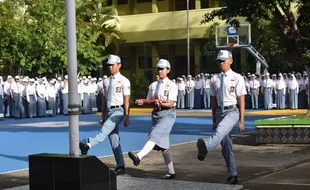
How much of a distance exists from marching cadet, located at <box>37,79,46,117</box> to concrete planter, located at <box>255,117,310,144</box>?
17478 mm

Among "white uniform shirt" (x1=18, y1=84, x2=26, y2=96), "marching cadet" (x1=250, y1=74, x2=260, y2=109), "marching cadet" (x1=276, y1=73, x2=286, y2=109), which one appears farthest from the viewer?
"marching cadet" (x1=250, y1=74, x2=260, y2=109)

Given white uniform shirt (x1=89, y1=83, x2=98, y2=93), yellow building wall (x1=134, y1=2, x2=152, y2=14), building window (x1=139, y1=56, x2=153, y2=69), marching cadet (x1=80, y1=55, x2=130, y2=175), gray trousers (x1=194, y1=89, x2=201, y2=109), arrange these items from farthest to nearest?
1. building window (x1=139, y1=56, x2=153, y2=69)
2. yellow building wall (x1=134, y1=2, x2=152, y2=14)
3. gray trousers (x1=194, y1=89, x2=201, y2=109)
4. white uniform shirt (x1=89, y1=83, x2=98, y2=93)
5. marching cadet (x1=80, y1=55, x2=130, y2=175)

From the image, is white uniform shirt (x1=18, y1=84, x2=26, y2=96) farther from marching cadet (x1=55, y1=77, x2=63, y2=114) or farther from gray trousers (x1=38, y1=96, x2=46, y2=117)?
marching cadet (x1=55, y1=77, x2=63, y2=114)

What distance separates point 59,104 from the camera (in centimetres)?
3256

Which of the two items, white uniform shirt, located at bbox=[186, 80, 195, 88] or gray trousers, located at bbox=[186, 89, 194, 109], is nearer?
white uniform shirt, located at bbox=[186, 80, 195, 88]

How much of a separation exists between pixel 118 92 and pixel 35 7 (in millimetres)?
28686

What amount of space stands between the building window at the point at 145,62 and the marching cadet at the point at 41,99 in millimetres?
22485

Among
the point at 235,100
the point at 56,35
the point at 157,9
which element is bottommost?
the point at 235,100

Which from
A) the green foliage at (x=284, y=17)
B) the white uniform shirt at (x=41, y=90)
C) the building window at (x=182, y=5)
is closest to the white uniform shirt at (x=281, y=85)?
the white uniform shirt at (x=41, y=90)

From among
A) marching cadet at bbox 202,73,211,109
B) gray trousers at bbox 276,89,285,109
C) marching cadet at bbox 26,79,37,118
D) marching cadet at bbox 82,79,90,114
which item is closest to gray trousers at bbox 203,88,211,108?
marching cadet at bbox 202,73,211,109

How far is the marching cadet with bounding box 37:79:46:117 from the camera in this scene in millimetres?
30594

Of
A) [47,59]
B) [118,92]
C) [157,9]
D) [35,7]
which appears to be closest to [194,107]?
[47,59]

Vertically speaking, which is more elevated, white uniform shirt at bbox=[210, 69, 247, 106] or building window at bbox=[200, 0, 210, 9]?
building window at bbox=[200, 0, 210, 9]

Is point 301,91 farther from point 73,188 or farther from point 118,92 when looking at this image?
point 73,188
